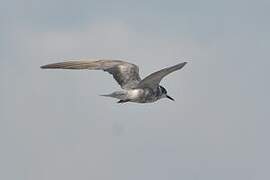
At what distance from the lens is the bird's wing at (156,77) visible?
41844mm

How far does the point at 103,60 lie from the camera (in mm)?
51750

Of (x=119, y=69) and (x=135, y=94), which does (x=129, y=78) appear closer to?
(x=119, y=69)

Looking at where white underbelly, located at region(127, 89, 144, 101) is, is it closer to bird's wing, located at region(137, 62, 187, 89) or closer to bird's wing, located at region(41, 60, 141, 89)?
bird's wing, located at region(137, 62, 187, 89)

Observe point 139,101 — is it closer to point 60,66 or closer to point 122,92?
point 122,92

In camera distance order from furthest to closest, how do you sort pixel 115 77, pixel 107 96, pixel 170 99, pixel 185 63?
1. pixel 170 99
2. pixel 115 77
3. pixel 107 96
4. pixel 185 63

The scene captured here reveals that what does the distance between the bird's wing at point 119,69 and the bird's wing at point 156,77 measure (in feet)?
4.72

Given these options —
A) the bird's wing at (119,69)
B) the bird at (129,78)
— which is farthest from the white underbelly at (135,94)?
the bird's wing at (119,69)

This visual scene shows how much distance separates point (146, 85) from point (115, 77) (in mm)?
3750

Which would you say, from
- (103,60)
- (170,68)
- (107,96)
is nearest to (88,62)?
(103,60)

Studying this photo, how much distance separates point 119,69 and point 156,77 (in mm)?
6322

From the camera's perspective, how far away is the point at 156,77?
45.7 m

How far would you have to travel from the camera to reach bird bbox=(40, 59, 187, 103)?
46.5 metres

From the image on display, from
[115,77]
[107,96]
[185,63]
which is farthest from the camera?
[115,77]

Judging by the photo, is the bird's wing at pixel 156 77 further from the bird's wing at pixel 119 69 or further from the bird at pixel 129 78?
the bird's wing at pixel 119 69
